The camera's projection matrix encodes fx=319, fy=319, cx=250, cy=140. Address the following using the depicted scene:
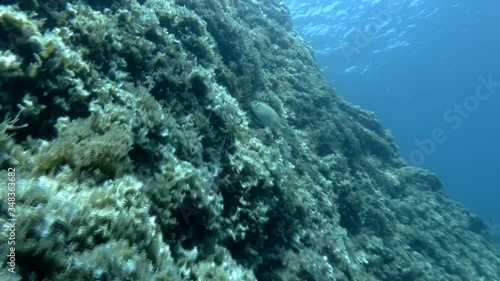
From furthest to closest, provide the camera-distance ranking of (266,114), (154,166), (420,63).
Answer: (420,63) < (266,114) < (154,166)

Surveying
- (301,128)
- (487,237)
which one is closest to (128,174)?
(301,128)

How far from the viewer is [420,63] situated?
152ft

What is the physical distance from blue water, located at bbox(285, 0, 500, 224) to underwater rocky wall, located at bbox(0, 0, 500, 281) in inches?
1131

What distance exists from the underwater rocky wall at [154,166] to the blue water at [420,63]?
28.7 meters

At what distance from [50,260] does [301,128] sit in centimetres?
→ 954

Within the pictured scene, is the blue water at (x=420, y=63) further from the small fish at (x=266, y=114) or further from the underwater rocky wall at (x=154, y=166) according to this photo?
the small fish at (x=266, y=114)

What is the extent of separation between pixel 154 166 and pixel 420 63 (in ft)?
167

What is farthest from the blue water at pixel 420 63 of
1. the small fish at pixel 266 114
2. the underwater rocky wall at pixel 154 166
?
the small fish at pixel 266 114

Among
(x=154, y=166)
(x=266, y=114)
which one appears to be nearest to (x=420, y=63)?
(x=266, y=114)

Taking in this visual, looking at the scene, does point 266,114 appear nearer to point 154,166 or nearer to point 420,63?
point 154,166

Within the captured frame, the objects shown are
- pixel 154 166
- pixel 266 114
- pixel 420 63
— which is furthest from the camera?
pixel 420 63

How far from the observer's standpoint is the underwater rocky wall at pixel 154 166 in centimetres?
236

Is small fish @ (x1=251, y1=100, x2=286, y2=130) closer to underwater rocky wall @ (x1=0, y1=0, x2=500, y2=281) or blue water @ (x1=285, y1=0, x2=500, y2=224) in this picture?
underwater rocky wall @ (x1=0, y1=0, x2=500, y2=281)

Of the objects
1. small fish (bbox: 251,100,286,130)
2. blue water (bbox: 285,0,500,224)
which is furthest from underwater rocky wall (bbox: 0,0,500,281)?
blue water (bbox: 285,0,500,224)
